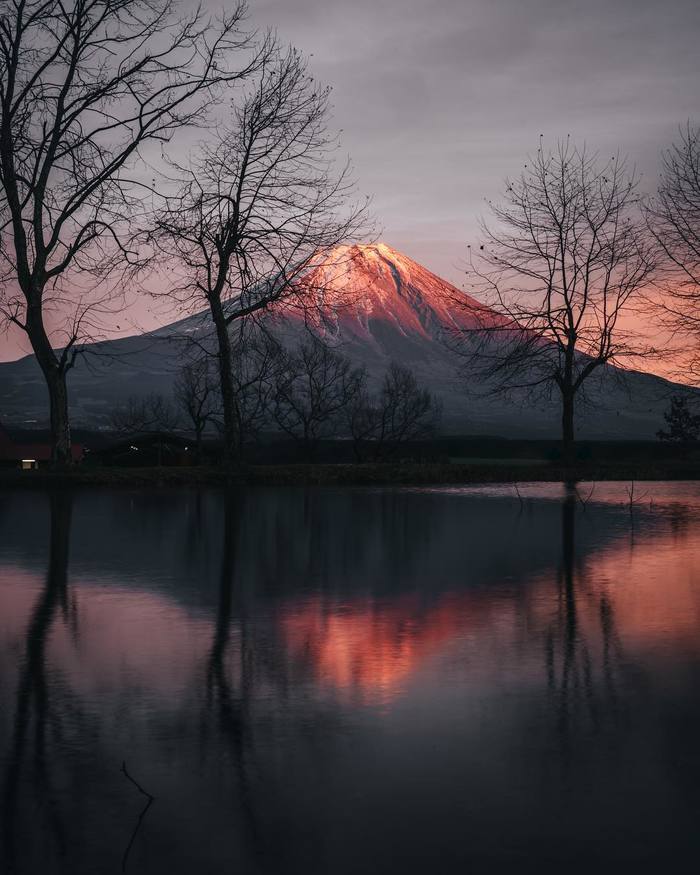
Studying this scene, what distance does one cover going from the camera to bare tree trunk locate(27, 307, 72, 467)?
92.1ft

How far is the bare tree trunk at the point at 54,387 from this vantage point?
28062 mm

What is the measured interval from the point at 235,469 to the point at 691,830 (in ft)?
84.5

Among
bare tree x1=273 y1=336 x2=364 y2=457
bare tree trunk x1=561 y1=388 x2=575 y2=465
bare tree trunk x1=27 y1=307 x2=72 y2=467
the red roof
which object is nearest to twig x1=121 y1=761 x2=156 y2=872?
bare tree trunk x1=27 y1=307 x2=72 y2=467

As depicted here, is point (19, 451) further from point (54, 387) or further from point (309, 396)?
point (54, 387)

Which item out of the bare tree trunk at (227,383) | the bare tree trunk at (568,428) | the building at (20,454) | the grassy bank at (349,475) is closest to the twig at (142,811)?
the grassy bank at (349,475)

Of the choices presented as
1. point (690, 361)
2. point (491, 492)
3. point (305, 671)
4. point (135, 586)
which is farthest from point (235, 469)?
point (305, 671)

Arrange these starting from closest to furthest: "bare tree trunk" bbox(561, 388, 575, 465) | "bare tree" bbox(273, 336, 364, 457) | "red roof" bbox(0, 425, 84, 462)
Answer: "bare tree trunk" bbox(561, 388, 575, 465) < "bare tree" bbox(273, 336, 364, 457) < "red roof" bbox(0, 425, 84, 462)

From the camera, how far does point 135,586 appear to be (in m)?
11.2

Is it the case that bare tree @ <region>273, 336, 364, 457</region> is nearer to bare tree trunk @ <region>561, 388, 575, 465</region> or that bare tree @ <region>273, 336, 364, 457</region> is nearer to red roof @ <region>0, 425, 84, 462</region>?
red roof @ <region>0, 425, 84, 462</region>

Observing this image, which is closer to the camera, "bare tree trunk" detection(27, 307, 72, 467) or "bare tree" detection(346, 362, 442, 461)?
"bare tree trunk" detection(27, 307, 72, 467)

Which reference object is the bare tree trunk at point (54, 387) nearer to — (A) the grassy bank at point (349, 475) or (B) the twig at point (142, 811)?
(A) the grassy bank at point (349, 475)

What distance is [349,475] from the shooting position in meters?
30.7

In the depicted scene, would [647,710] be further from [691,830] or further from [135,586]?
[135,586]

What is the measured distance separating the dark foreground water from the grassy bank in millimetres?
13926
